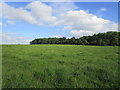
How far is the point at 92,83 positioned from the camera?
5.54 m

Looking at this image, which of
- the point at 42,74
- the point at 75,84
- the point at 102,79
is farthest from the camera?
the point at 42,74

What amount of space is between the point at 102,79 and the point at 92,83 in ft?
2.81

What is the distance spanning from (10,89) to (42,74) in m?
1.99

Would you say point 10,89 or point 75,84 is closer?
point 10,89

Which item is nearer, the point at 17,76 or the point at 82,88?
the point at 82,88

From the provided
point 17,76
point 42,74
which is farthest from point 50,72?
point 17,76

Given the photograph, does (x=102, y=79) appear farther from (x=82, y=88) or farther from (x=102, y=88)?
(x=82, y=88)

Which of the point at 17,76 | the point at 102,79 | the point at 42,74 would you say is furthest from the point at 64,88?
the point at 17,76

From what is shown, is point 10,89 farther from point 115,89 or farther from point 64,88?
point 115,89

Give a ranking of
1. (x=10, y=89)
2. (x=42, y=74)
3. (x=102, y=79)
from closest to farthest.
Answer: (x=10, y=89) < (x=102, y=79) < (x=42, y=74)

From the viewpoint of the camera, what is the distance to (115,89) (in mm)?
5133

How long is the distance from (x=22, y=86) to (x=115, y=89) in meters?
4.35

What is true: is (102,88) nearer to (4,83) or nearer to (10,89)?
(10,89)

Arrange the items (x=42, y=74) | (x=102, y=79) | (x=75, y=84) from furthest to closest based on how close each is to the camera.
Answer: (x=42, y=74) → (x=102, y=79) → (x=75, y=84)
